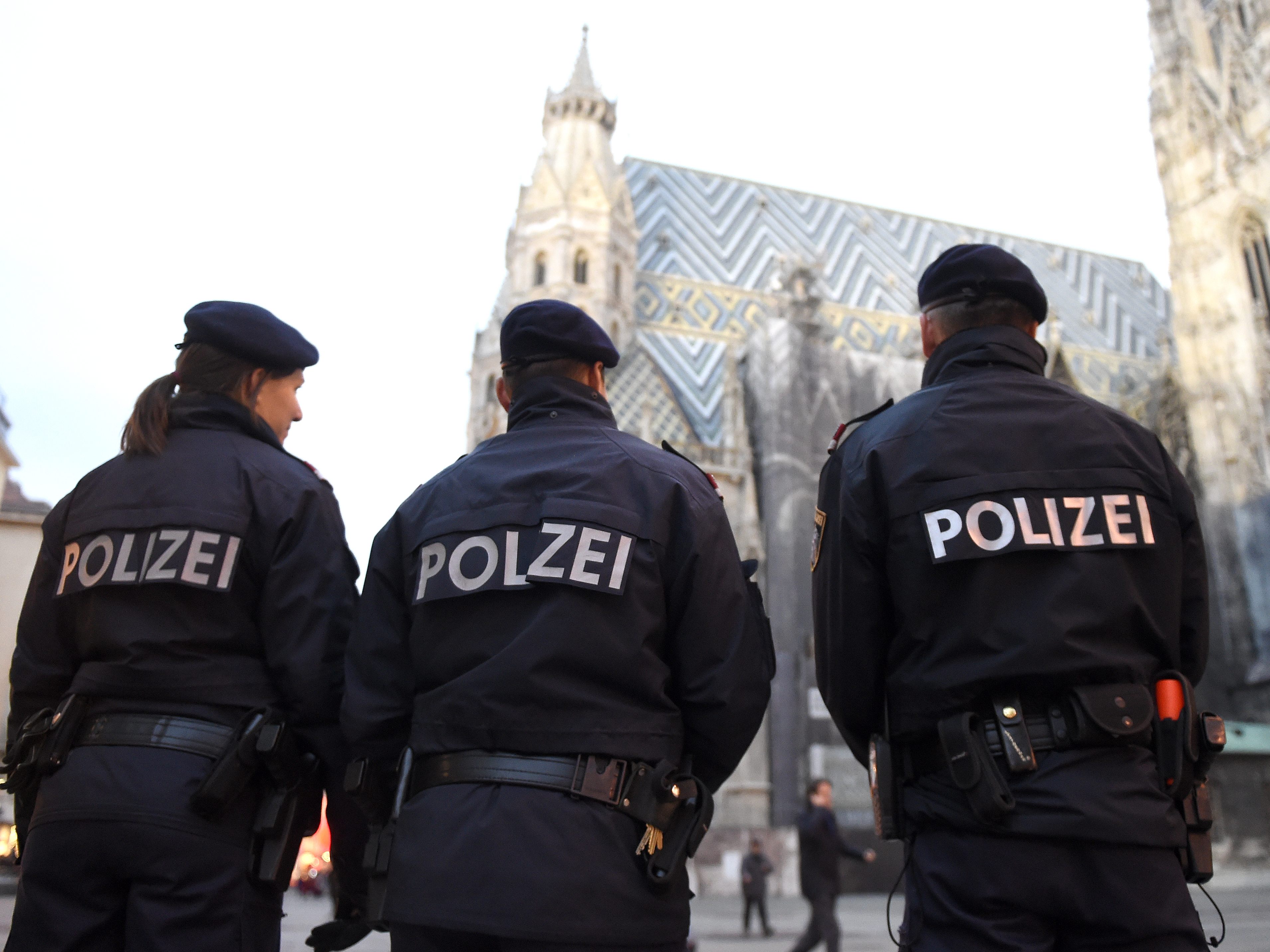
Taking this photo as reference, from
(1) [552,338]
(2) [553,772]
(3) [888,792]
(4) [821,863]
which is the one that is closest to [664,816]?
(2) [553,772]

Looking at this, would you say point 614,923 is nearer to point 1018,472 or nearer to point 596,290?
point 1018,472

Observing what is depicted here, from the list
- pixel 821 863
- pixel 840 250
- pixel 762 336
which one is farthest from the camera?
pixel 840 250

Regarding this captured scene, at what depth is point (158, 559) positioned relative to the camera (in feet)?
9.66

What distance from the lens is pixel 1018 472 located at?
255 centimetres

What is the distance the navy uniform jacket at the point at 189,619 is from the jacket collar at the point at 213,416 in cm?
2

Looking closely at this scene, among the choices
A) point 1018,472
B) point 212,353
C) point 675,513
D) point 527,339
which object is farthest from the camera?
point 212,353

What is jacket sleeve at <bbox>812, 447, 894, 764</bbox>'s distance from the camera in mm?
2639

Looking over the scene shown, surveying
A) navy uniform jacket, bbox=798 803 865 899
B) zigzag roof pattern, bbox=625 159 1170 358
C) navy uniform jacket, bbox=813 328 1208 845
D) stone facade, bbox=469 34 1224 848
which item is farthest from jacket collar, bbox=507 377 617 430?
zigzag roof pattern, bbox=625 159 1170 358

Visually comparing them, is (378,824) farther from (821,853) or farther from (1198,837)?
(821,853)

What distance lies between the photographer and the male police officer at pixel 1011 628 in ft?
7.31

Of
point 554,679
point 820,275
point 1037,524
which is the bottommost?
point 554,679

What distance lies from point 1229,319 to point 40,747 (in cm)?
2826

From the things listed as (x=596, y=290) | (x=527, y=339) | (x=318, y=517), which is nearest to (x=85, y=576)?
(x=318, y=517)

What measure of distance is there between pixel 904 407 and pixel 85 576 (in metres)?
2.24
